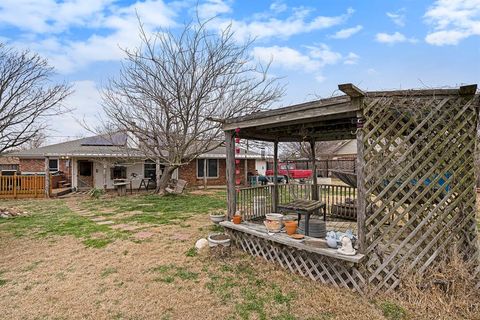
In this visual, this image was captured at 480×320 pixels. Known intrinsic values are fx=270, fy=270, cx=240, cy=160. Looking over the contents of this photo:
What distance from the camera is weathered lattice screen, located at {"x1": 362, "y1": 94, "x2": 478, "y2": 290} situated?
3.14m

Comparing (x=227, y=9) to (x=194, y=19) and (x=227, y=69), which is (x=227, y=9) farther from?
(x=227, y=69)

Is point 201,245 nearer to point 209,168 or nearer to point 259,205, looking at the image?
point 259,205

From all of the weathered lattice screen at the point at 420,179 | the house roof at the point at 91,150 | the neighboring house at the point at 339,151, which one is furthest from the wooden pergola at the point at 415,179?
the neighboring house at the point at 339,151

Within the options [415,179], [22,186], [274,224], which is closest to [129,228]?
[274,224]

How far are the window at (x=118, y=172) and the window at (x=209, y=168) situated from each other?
4.28 metres

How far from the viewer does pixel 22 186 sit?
12.4 metres

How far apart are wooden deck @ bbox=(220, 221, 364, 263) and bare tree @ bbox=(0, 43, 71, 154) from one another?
10.4 meters

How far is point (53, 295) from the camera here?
134 inches

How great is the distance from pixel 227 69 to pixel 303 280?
28.7ft

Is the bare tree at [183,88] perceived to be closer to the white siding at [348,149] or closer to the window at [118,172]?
the window at [118,172]

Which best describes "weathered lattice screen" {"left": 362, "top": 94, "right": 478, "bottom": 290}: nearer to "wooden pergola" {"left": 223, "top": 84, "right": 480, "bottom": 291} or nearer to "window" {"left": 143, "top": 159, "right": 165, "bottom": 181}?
"wooden pergola" {"left": 223, "top": 84, "right": 480, "bottom": 291}

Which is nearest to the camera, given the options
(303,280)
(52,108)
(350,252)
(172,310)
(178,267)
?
(172,310)

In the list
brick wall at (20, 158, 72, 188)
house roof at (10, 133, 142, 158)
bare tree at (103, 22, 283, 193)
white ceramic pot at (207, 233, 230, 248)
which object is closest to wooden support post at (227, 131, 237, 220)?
white ceramic pot at (207, 233, 230, 248)

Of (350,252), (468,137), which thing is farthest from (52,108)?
(468,137)
